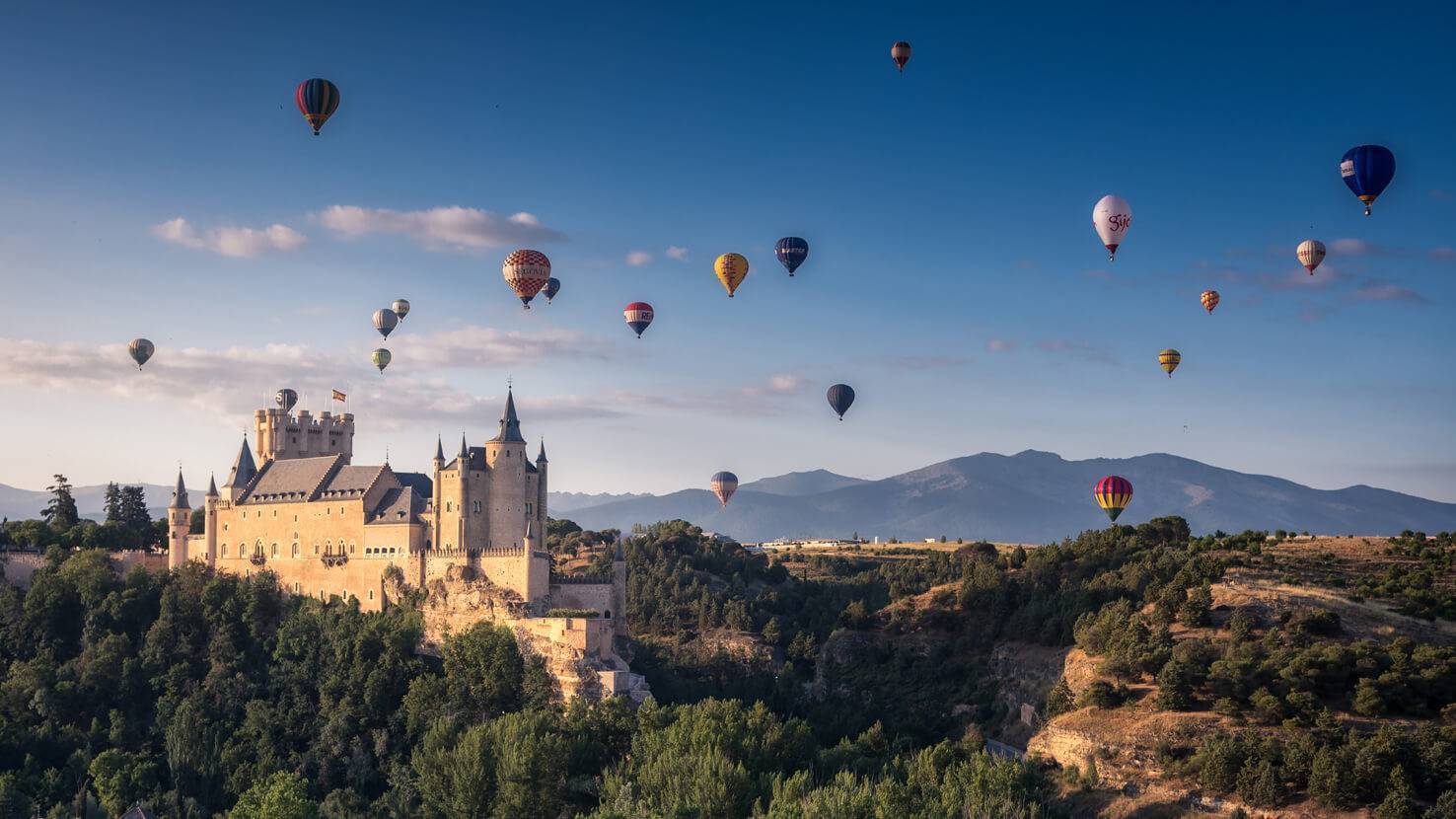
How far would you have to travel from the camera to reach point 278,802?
55000mm

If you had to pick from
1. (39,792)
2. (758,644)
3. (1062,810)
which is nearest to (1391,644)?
(1062,810)

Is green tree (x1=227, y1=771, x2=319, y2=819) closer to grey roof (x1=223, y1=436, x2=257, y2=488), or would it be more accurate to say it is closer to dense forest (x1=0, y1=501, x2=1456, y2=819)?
dense forest (x1=0, y1=501, x2=1456, y2=819)

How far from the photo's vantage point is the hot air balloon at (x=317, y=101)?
7206cm

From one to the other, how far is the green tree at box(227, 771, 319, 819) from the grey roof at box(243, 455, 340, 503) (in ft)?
76.4

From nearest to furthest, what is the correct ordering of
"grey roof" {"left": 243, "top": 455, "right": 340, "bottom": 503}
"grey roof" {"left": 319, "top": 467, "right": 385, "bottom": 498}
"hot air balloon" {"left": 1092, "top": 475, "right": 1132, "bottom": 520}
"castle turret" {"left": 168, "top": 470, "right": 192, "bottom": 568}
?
"grey roof" {"left": 319, "top": 467, "right": 385, "bottom": 498} < "hot air balloon" {"left": 1092, "top": 475, "right": 1132, "bottom": 520} < "grey roof" {"left": 243, "top": 455, "right": 340, "bottom": 503} < "castle turret" {"left": 168, "top": 470, "right": 192, "bottom": 568}

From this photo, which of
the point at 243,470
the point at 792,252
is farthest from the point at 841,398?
the point at 243,470

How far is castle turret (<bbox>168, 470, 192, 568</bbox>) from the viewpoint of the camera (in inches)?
3418

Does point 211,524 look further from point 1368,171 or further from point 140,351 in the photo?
point 1368,171

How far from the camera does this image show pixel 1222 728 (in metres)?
55.7

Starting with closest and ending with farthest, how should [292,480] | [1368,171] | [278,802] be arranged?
[278,802]
[1368,171]
[292,480]

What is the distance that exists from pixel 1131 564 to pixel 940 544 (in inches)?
2606

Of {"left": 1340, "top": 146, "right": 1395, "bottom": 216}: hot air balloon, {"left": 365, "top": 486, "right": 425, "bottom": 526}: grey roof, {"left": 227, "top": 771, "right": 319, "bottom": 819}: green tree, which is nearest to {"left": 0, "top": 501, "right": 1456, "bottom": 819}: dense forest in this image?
{"left": 227, "top": 771, "right": 319, "bottom": 819}: green tree

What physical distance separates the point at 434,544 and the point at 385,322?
16.6 meters

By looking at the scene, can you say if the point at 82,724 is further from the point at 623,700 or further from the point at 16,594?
the point at 623,700
